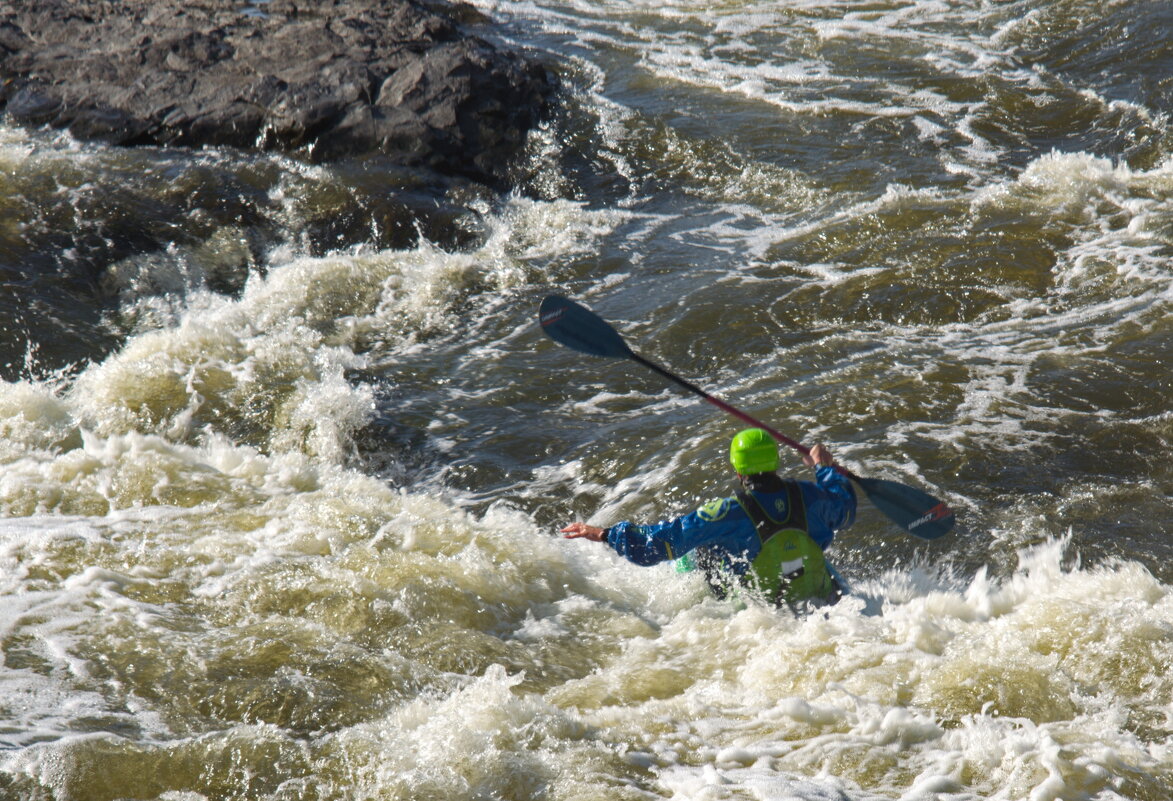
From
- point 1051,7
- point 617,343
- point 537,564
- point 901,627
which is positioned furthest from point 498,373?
point 1051,7

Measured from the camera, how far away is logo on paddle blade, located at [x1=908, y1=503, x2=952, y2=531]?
485cm

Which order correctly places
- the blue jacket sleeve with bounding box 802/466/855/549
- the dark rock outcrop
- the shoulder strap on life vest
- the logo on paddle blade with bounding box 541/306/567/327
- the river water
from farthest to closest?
the dark rock outcrop
the logo on paddle blade with bounding box 541/306/567/327
the blue jacket sleeve with bounding box 802/466/855/549
the shoulder strap on life vest
the river water

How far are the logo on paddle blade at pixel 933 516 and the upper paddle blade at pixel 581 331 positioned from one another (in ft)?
5.99

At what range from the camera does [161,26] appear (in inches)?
433

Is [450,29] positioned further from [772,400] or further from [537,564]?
[537,564]

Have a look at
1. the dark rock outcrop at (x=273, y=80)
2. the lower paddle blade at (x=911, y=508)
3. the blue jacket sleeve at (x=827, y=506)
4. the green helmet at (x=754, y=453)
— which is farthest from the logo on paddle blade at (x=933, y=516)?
the dark rock outcrop at (x=273, y=80)

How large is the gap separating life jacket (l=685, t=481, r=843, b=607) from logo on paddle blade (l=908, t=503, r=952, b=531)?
0.60m

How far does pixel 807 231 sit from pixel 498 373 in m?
3.14

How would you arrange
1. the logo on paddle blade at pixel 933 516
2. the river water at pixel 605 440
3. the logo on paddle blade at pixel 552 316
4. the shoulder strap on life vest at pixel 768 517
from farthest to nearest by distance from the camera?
the logo on paddle blade at pixel 552 316 < the logo on paddle blade at pixel 933 516 < the shoulder strap on life vest at pixel 768 517 < the river water at pixel 605 440

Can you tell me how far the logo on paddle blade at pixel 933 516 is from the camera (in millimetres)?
4852

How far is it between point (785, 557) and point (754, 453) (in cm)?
48

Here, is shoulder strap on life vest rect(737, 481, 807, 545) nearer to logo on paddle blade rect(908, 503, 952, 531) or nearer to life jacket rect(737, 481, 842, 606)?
life jacket rect(737, 481, 842, 606)

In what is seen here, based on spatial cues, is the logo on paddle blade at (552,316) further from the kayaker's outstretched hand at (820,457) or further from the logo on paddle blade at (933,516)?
the logo on paddle blade at (933,516)

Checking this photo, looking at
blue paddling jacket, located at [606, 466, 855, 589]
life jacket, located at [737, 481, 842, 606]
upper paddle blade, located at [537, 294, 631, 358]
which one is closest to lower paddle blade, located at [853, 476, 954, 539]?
blue paddling jacket, located at [606, 466, 855, 589]
